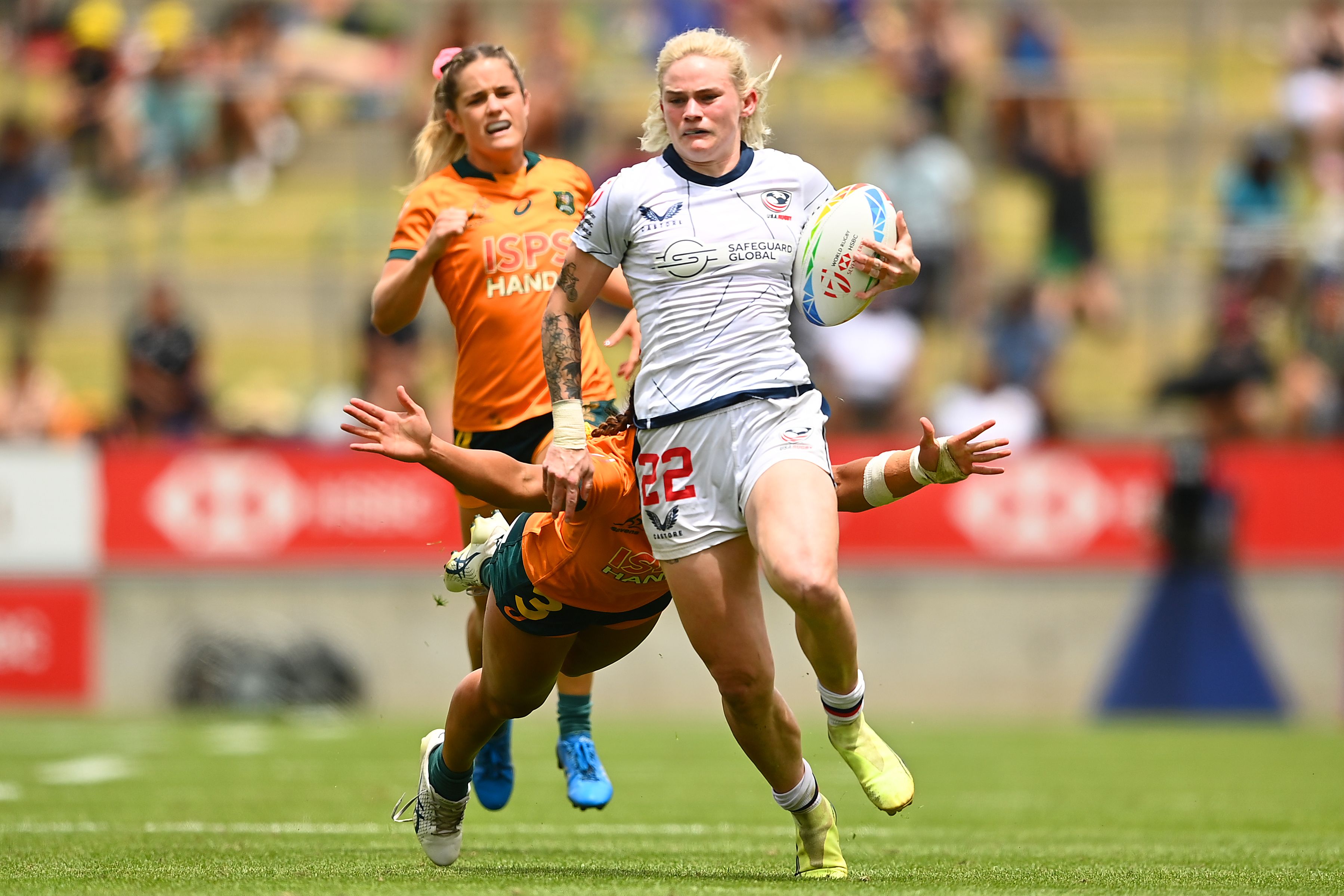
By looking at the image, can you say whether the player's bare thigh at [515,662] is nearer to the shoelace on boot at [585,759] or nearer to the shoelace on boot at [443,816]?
the shoelace on boot at [443,816]

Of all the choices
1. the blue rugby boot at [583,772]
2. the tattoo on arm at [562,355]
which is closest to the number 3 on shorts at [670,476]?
the tattoo on arm at [562,355]

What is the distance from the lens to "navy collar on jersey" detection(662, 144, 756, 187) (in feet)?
19.8

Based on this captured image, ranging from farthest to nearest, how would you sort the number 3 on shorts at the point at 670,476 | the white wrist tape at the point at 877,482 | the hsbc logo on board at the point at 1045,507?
the hsbc logo on board at the point at 1045,507 < the white wrist tape at the point at 877,482 < the number 3 on shorts at the point at 670,476

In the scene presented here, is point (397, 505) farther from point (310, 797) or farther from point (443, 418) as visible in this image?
point (310, 797)

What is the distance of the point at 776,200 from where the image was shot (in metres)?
6.08

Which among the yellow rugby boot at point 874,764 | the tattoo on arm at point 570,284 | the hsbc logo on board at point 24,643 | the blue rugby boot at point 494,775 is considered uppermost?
the tattoo on arm at point 570,284

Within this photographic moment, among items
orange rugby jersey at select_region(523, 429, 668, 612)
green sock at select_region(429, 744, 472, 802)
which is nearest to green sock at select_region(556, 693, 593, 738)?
green sock at select_region(429, 744, 472, 802)

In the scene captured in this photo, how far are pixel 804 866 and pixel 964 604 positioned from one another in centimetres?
926

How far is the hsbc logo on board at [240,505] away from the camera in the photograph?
15.4m

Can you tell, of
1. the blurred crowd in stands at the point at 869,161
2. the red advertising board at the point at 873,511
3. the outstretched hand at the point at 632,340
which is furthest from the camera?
the blurred crowd in stands at the point at 869,161

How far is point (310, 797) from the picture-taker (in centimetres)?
937

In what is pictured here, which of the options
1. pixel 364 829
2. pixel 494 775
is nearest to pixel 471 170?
pixel 494 775

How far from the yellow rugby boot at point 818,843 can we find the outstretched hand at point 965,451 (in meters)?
1.14

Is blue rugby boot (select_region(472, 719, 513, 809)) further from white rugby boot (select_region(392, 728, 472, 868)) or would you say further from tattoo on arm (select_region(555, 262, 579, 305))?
tattoo on arm (select_region(555, 262, 579, 305))
